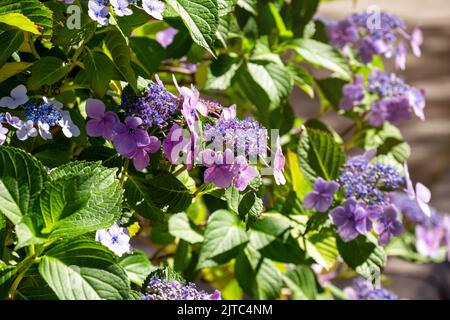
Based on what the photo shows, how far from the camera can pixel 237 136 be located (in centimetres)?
107

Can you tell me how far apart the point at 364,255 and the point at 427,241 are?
66cm

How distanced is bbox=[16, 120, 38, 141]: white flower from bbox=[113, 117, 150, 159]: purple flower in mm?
108

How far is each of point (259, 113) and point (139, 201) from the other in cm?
44

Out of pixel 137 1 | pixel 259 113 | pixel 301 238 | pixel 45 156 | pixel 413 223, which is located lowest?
pixel 413 223

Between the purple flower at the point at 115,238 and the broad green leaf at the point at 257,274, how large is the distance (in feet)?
1.32

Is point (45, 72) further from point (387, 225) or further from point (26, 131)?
point (387, 225)

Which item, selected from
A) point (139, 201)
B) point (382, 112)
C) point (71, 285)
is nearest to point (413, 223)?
point (382, 112)

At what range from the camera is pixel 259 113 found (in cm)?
155

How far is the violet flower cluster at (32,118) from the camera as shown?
1.13 m

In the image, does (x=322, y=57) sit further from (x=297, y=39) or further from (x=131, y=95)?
(x=131, y=95)

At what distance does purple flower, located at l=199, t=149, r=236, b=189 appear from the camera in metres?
1.07

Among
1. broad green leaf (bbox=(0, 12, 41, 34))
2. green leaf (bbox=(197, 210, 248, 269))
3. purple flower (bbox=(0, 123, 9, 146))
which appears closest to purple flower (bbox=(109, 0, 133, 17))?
broad green leaf (bbox=(0, 12, 41, 34))

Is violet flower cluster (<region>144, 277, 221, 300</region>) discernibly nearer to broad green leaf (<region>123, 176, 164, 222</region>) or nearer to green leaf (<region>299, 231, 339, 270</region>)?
broad green leaf (<region>123, 176, 164, 222</region>)
